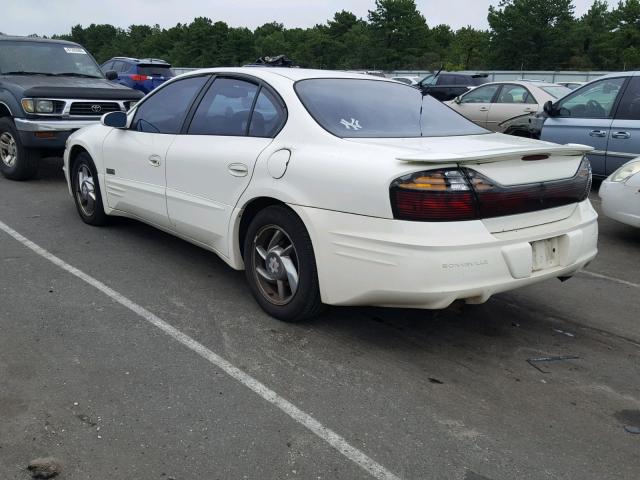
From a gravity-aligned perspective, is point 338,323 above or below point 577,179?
below

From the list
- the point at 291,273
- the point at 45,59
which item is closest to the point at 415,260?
the point at 291,273

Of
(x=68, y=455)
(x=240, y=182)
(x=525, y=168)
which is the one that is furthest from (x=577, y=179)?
(x=68, y=455)

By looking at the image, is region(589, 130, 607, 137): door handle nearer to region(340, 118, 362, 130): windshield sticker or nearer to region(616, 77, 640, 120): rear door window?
region(616, 77, 640, 120): rear door window

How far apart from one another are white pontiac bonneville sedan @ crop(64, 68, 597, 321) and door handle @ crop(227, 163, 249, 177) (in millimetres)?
13

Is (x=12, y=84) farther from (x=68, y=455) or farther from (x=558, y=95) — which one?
(x=558, y=95)

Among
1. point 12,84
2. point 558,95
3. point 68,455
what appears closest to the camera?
point 68,455

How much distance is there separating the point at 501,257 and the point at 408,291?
53 centimetres

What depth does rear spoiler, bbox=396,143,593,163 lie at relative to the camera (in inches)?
128

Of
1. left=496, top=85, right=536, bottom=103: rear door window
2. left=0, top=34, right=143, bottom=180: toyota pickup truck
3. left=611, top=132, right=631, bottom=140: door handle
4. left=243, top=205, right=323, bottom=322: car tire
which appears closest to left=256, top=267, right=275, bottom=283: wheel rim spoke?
left=243, top=205, right=323, bottom=322: car tire

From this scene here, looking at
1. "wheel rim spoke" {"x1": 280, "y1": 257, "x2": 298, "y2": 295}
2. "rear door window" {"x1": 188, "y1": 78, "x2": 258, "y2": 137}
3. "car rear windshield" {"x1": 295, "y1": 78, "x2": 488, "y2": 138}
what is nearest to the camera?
"wheel rim spoke" {"x1": 280, "y1": 257, "x2": 298, "y2": 295}

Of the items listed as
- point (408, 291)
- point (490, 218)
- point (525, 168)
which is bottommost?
point (408, 291)

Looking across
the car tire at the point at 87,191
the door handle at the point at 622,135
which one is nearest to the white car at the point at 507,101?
the door handle at the point at 622,135

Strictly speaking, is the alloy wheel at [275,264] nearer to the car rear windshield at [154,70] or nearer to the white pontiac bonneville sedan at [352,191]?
the white pontiac bonneville sedan at [352,191]

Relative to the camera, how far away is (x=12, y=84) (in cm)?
850
